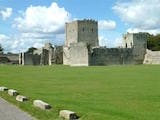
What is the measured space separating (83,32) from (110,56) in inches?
826

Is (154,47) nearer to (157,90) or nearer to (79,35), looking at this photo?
(79,35)

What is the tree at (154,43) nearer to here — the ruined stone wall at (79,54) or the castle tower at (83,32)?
the castle tower at (83,32)

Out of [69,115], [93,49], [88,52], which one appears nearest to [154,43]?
[93,49]

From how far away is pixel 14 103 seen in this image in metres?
16.0

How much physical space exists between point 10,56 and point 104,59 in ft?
142

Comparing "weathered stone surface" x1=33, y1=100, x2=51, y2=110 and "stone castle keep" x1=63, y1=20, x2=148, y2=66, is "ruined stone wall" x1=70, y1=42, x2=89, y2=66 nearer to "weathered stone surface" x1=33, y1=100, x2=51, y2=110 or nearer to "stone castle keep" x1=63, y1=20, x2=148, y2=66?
"stone castle keep" x1=63, y1=20, x2=148, y2=66

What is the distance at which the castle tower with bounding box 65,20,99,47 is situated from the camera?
103 meters

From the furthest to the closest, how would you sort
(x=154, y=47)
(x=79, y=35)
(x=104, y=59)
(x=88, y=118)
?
(x=154, y=47), (x=79, y=35), (x=104, y=59), (x=88, y=118)

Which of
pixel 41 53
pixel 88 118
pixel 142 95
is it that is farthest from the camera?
pixel 41 53

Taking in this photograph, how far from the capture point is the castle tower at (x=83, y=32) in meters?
103

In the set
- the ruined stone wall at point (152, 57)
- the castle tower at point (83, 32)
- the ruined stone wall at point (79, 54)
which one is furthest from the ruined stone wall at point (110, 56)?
the castle tower at point (83, 32)

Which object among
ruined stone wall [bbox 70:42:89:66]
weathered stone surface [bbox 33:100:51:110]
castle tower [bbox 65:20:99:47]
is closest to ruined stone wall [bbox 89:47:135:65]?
ruined stone wall [bbox 70:42:89:66]

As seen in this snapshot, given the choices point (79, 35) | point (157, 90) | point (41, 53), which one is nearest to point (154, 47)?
point (79, 35)

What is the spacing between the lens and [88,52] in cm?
7912
